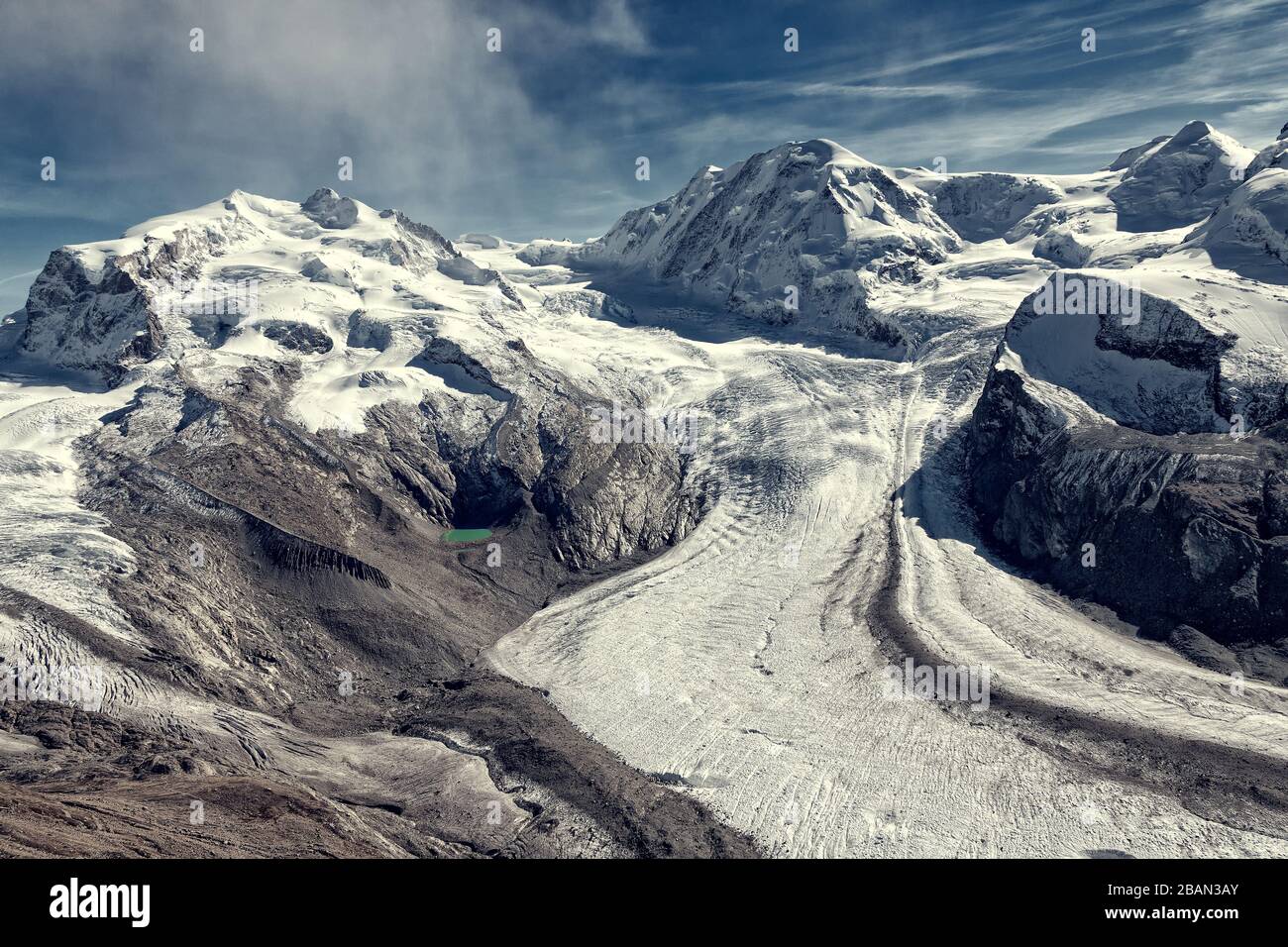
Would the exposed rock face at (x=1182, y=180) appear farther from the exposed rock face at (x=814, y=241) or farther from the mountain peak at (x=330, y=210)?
the mountain peak at (x=330, y=210)

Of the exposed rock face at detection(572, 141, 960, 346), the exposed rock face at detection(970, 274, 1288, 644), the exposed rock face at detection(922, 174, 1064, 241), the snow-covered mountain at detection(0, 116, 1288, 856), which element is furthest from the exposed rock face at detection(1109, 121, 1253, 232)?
the exposed rock face at detection(970, 274, 1288, 644)

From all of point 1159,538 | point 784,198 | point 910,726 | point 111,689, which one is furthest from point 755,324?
point 111,689

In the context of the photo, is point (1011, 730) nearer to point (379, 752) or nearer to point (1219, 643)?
point (1219, 643)

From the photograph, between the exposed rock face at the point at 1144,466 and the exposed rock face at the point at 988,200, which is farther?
the exposed rock face at the point at 988,200

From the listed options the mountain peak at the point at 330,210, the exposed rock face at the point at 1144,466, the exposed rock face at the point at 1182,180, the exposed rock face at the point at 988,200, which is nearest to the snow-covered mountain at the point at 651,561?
the exposed rock face at the point at 1144,466

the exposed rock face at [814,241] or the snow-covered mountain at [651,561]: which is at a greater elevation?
the exposed rock face at [814,241]

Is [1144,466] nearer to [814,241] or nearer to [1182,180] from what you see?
[814,241]

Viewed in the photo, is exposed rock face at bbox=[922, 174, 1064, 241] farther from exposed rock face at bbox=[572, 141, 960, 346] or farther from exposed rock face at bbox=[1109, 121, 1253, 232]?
exposed rock face at bbox=[1109, 121, 1253, 232]

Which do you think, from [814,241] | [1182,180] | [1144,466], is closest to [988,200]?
[1182,180]
